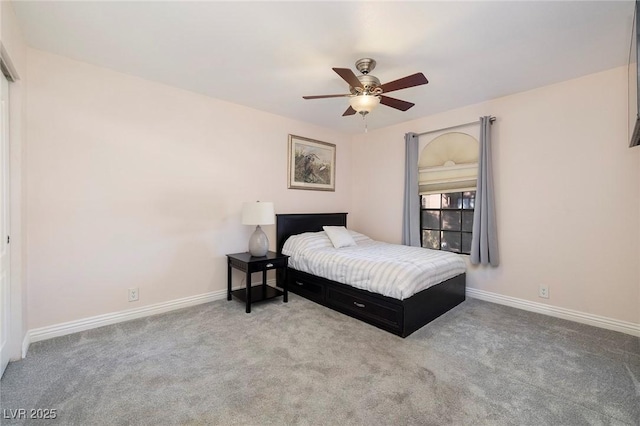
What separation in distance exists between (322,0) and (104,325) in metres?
3.37

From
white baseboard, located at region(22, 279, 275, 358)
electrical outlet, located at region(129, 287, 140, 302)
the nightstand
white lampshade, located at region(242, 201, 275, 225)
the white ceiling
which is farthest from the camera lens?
white lampshade, located at region(242, 201, 275, 225)

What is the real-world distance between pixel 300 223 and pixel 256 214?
113 centimetres

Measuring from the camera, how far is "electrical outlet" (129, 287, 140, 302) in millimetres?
2896

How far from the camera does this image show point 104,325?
273 centimetres

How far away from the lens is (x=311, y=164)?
4.54 meters

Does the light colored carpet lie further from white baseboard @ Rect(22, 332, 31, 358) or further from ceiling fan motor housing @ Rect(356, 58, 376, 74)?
ceiling fan motor housing @ Rect(356, 58, 376, 74)

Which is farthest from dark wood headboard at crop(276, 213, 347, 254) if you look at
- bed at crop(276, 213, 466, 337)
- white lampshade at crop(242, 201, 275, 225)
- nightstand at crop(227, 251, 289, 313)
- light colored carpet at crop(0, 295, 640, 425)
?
light colored carpet at crop(0, 295, 640, 425)

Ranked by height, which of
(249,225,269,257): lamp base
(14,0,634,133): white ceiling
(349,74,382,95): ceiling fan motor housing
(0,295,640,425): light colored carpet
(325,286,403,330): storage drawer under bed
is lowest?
(0,295,640,425): light colored carpet

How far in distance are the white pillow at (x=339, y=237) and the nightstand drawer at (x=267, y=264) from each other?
741 millimetres

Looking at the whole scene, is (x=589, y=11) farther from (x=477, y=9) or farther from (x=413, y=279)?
(x=413, y=279)

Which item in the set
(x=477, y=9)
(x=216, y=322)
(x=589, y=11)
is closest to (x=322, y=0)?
(x=477, y=9)

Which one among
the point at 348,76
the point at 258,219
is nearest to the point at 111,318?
the point at 258,219

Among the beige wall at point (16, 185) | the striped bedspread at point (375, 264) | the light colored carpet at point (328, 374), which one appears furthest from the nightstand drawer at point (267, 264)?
the beige wall at point (16, 185)

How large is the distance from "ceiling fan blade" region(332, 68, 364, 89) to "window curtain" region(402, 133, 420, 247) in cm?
208
